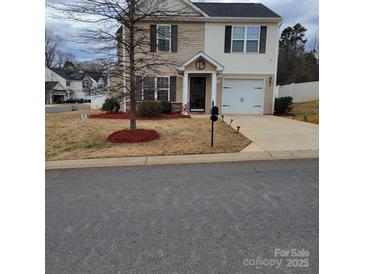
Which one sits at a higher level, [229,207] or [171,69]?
[171,69]

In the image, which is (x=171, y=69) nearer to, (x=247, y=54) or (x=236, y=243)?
(x=247, y=54)

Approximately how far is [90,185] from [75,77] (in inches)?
2601

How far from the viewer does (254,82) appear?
16.6 metres

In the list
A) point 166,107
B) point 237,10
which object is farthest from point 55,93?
point 237,10

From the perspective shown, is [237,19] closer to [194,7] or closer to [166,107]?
[194,7]

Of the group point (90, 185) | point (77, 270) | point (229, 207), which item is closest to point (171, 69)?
point (90, 185)

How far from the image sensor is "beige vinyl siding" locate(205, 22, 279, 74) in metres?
15.9

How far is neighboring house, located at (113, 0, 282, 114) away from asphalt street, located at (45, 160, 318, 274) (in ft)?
36.7

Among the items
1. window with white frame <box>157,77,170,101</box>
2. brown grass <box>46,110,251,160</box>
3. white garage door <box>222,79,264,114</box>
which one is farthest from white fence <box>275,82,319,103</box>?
brown grass <box>46,110,251,160</box>

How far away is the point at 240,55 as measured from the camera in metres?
16.1

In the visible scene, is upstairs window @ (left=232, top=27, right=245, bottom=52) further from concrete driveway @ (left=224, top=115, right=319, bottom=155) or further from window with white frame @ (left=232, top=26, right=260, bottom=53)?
concrete driveway @ (left=224, top=115, right=319, bottom=155)

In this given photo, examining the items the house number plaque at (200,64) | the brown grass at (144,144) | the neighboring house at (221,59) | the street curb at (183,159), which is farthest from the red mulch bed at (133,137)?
the house number plaque at (200,64)

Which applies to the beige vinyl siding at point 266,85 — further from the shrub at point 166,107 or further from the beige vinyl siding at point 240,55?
the shrub at point 166,107

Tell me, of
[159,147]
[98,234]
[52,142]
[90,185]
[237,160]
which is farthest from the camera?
[52,142]
